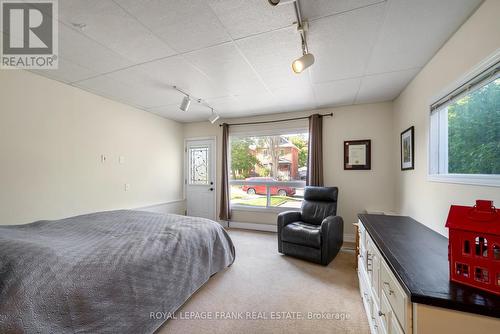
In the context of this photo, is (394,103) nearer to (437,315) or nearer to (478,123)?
(478,123)

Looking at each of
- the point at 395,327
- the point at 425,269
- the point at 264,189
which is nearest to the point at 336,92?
the point at 264,189

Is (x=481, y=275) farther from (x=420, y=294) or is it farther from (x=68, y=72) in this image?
(x=68, y=72)

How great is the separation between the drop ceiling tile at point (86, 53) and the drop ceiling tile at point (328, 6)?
1.91m

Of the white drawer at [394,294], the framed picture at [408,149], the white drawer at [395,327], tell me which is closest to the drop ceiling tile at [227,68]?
the framed picture at [408,149]

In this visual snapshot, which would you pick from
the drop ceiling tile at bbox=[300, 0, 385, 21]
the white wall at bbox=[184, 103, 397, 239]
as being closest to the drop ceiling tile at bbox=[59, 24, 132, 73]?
the drop ceiling tile at bbox=[300, 0, 385, 21]

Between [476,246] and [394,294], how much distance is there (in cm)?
43

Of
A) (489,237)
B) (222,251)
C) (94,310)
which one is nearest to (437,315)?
(489,237)

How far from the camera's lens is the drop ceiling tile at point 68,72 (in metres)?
2.37

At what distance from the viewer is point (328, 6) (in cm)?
151

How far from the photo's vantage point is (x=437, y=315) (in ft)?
2.71

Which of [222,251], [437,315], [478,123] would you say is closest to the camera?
[437,315]

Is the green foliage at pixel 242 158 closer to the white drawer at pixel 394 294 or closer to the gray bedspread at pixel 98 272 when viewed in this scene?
the gray bedspread at pixel 98 272

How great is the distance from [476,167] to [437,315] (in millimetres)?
1361

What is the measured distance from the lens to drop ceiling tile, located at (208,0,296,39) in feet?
4.91
